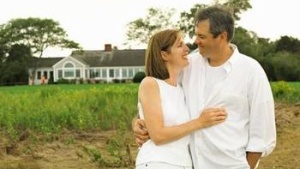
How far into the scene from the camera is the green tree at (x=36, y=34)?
87.9 meters

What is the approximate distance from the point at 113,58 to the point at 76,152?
258ft

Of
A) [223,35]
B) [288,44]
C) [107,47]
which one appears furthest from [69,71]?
[223,35]

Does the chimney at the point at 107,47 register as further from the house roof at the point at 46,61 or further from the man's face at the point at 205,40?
the man's face at the point at 205,40

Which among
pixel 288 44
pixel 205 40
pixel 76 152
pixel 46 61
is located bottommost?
pixel 76 152

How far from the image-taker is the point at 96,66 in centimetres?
8819

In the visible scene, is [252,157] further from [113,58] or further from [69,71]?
[69,71]

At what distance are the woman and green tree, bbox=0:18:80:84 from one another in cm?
8415

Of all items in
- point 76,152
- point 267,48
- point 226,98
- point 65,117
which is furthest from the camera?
point 267,48

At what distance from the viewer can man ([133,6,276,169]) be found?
311cm

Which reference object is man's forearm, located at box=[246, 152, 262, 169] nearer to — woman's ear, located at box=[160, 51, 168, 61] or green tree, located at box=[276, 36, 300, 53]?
woman's ear, located at box=[160, 51, 168, 61]

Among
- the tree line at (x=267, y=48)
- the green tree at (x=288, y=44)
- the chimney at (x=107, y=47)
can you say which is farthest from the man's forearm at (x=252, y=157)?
the chimney at (x=107, y=47)

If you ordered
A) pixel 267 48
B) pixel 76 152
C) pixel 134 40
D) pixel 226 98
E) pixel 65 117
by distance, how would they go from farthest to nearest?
pixel 134 40 → pixel 267 48 → pixel 65 117 → pixel 76 152 → pixel 226 98

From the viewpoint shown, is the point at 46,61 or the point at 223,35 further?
the point at 46,61

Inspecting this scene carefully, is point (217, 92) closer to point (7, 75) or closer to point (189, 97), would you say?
point (189, 97)
